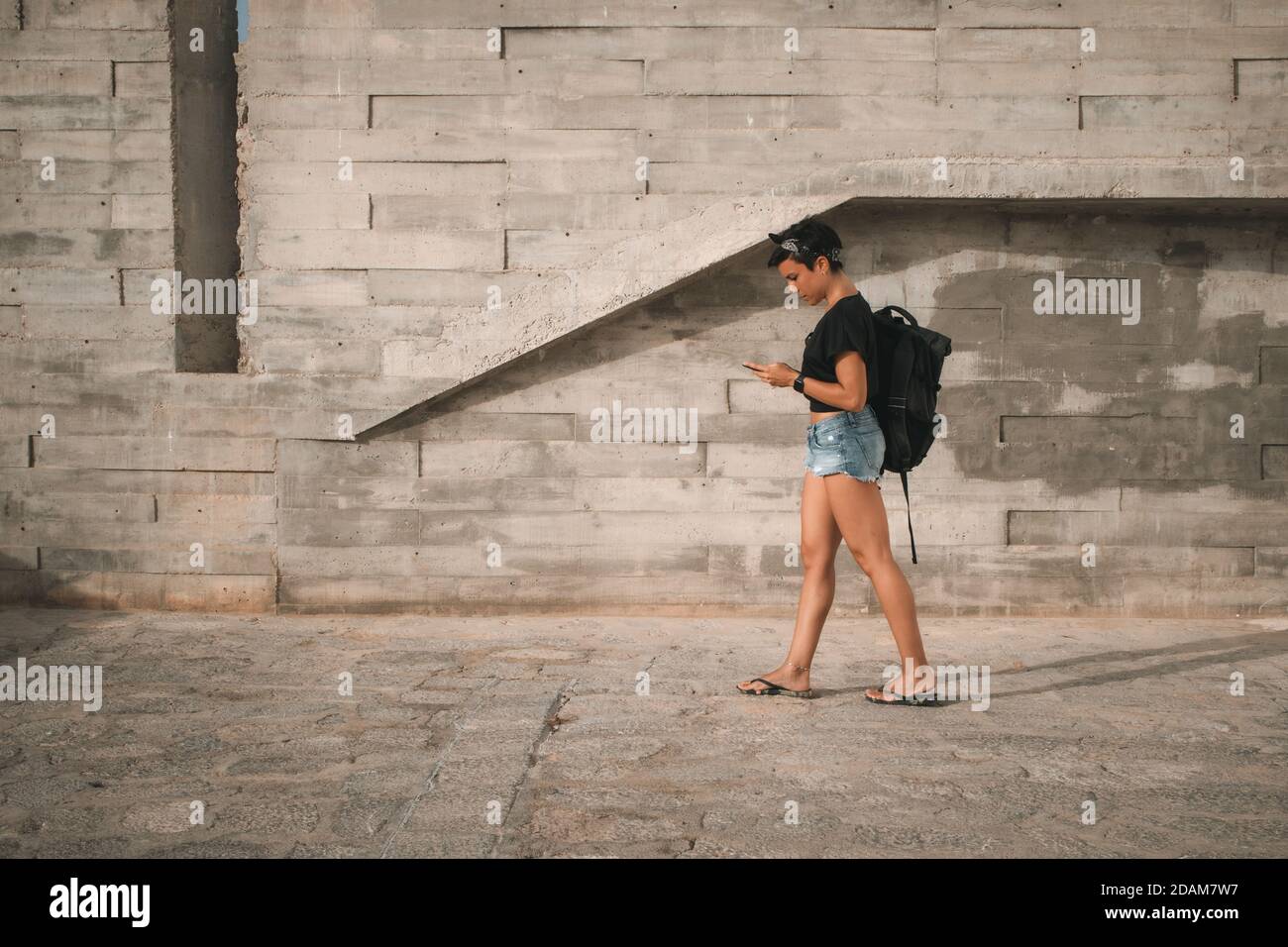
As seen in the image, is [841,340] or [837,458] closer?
[841,340]

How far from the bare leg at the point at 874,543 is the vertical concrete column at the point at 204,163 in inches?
171

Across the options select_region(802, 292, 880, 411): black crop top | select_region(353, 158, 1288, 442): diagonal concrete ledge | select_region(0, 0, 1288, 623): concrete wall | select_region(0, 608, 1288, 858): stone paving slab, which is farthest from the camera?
select_region(0, 0, 1288, 623): concrete wall

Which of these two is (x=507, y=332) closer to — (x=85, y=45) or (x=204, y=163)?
(x=204, y=163)

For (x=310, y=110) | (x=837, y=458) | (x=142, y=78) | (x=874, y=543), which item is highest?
(x=142, y=78)

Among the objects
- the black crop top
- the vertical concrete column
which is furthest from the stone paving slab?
the vertical concrete column

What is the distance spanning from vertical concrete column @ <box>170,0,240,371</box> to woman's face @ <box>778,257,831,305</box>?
3982mm

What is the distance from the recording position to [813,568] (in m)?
5.00

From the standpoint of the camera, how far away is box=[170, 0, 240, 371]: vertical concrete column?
7066 millimetres

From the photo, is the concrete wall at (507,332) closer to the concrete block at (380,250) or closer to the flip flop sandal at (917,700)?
the concrete block at (380,250)

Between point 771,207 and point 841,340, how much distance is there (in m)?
2.18

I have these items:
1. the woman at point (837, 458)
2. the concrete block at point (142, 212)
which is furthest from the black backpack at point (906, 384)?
the concrete block at point (142, 212)

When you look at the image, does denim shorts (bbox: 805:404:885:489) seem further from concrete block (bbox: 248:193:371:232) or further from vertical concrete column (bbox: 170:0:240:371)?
vertical concrete column (bbox: 170:0:240:371)

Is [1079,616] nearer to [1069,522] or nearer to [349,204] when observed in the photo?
[1069,522]

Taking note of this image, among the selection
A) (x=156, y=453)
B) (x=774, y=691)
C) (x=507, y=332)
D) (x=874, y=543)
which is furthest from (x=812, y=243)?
(x=156, y=453)
